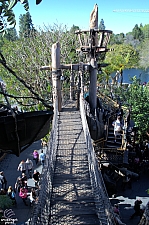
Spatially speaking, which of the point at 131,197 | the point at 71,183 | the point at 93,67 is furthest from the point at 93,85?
the point at 71,183

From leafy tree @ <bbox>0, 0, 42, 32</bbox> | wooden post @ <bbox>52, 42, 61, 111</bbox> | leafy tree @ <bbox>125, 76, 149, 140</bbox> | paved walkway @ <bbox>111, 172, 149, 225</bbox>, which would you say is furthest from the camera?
leafy tree @ <bbox>125, 76, 149, 140</bbox>

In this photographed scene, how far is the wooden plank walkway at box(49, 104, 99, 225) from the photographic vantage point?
3.73m

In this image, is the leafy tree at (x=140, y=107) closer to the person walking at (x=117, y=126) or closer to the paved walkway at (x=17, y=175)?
the person walking at (x=117, y=126)

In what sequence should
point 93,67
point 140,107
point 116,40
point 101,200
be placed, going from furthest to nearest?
point 116,40, point 140,107, point 93,67, point 101,200

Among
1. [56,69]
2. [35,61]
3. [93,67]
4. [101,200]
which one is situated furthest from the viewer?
[35,61]

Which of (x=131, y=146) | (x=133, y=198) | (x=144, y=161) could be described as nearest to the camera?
(x=133, y=198)

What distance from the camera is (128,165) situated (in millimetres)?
8531

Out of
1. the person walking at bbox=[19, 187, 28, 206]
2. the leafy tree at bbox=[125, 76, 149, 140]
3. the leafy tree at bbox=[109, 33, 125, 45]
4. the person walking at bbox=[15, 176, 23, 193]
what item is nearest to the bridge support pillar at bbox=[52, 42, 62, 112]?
the person walking at bbox=[15, 176, 23, 193]

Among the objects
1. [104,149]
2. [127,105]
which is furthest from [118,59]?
[104,149]

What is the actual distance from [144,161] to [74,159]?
4.55 meters

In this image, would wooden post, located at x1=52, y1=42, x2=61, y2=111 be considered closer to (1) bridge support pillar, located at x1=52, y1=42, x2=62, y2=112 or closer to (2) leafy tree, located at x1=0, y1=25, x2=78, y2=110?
(1) bridge support pillar, located at x1=52, y1=42, x2=62, y2=112

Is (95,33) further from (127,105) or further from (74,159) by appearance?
(127,105)

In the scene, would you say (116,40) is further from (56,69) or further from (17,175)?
(17,175)

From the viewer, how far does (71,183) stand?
4.51 meters
